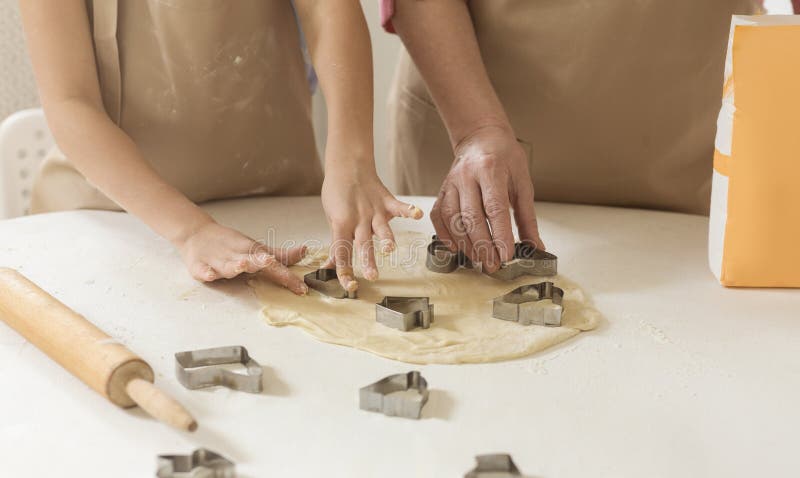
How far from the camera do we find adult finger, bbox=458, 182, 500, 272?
3.61 feet

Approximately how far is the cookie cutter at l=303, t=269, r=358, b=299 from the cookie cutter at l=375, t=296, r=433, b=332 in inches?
2.4

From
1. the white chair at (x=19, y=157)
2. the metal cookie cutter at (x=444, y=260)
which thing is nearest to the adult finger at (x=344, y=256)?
the metal cookie cutter at (x=444, y=260)

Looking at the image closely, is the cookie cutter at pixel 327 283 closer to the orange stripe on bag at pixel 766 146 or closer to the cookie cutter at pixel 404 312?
the cookie cutter at pixel 404 312

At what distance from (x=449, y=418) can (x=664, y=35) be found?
2.73ft

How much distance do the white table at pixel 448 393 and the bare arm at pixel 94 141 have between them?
6 cm

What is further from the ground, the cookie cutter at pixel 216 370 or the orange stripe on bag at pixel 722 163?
the orange stripe on bag at pixel 722 163

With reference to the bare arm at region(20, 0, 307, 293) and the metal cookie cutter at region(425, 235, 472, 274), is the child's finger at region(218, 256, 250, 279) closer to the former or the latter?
the bare arm at region(20, 0, 307, 293)

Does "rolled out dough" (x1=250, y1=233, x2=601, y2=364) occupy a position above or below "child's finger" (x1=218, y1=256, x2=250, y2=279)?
below

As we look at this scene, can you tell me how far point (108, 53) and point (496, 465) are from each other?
89 cm

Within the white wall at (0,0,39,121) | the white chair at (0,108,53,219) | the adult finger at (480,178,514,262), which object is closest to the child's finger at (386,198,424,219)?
the adult finger at (480,178,514,262)

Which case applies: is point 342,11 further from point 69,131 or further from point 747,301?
point 747,301

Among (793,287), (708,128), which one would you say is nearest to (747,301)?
(793,287)

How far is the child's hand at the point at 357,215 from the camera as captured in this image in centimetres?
104

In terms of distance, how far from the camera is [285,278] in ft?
3.44
